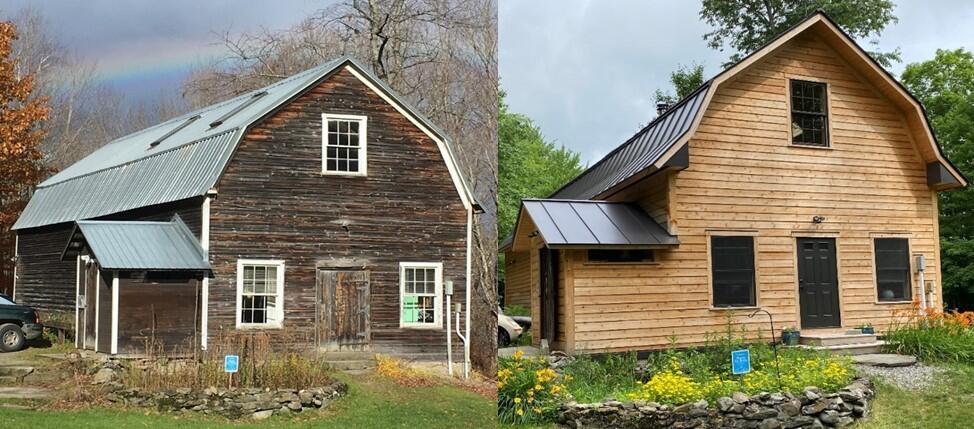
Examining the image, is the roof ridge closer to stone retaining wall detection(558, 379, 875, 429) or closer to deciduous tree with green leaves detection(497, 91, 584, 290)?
deciduous tree with green leaves detection(497, 91, 584, 290)

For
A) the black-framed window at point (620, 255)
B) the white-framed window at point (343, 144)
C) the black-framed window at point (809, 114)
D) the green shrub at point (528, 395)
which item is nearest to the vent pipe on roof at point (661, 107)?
the black-framed window at point (809, 114)

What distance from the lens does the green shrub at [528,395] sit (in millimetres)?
8953

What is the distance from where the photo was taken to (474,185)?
608 inches

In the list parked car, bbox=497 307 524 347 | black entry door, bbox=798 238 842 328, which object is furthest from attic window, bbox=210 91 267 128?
black entry door, bbox=798 238 842 328

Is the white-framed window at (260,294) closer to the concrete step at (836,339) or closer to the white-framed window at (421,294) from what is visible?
the white-framed window at (421,294)

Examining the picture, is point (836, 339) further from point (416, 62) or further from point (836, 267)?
point (416, 62)

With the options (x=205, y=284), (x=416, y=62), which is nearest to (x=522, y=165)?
(x=205, y=284)

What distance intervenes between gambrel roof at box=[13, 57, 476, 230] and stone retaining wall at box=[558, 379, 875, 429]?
6.75 m

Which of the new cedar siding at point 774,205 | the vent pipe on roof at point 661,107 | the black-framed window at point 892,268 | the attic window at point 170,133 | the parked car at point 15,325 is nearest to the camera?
the new cedar siding at point 774,205

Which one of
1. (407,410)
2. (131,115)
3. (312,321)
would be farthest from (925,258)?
(131,115)

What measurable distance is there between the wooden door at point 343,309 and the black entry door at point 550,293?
3.68 meters

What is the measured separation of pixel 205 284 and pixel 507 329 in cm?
456

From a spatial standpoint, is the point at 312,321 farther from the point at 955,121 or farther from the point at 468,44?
the point at 955,121

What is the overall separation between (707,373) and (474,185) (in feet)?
19.4
